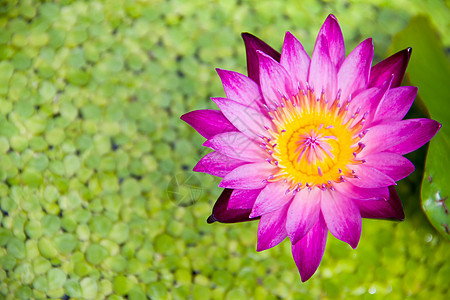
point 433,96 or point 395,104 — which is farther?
point 433,96

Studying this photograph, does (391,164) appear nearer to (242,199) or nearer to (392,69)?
(392,69)

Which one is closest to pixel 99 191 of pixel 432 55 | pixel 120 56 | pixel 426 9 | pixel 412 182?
pixel 120 56

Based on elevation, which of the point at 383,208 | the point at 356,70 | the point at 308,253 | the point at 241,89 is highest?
the point at 356,70

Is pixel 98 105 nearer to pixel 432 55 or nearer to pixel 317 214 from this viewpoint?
pixel 317 214

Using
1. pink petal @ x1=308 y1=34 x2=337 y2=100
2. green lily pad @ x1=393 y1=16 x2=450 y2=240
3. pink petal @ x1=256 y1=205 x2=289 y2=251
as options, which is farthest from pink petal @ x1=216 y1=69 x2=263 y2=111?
green lily pad @ x1=393 y1=16 x2=450 y2=240

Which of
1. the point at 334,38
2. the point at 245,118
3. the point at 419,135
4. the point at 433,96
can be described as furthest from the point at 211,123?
the point at 433,96

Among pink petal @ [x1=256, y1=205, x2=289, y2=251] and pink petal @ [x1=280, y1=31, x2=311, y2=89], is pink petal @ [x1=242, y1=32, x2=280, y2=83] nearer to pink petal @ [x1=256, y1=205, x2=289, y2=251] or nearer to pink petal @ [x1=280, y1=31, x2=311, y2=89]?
pink petal @ [x1=280, y1=31, x2=311, y2=89]
